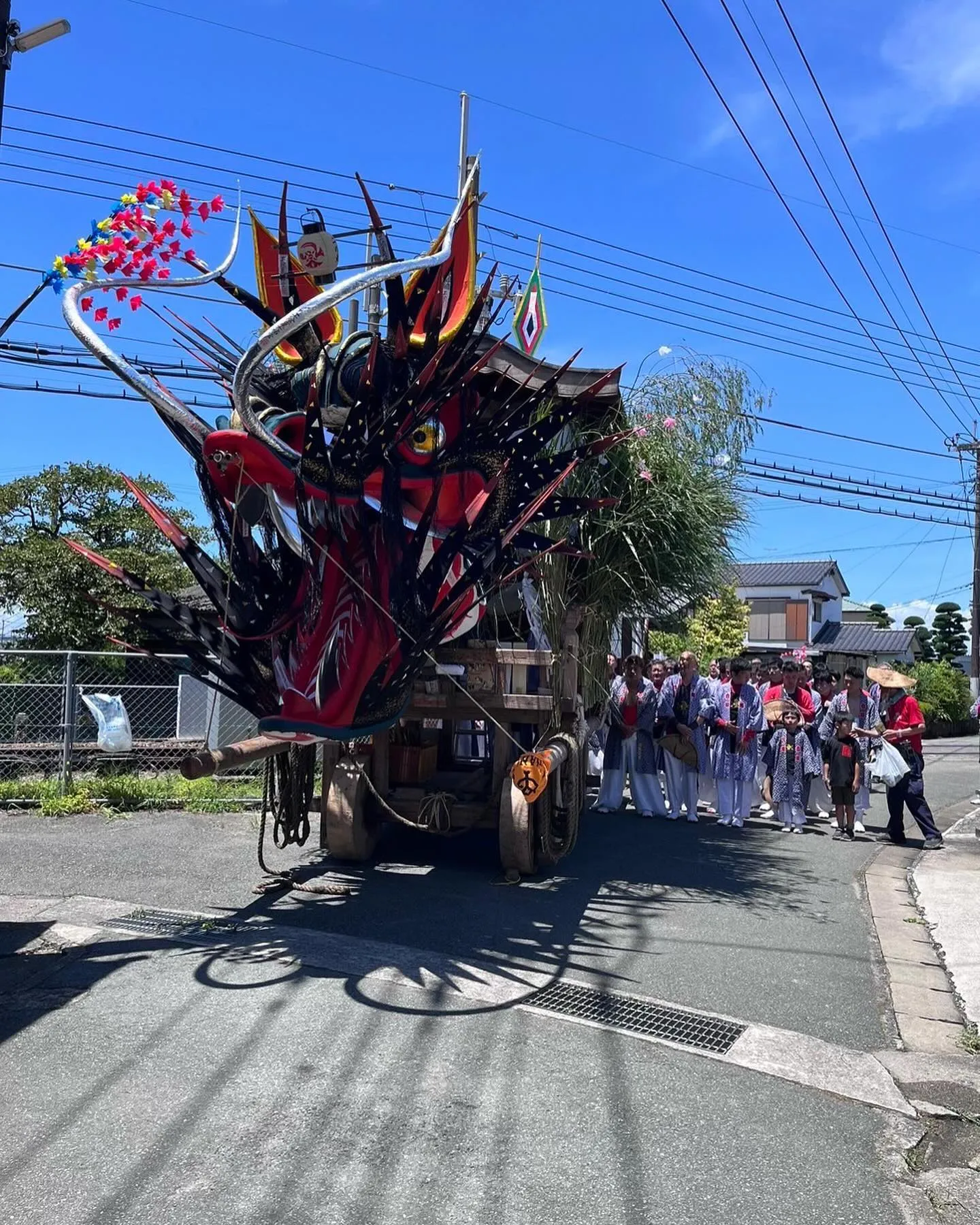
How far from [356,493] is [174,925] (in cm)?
295

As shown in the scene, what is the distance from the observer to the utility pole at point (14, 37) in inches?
222

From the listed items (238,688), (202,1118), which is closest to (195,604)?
(238,688)

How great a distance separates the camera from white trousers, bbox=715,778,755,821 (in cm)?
1086

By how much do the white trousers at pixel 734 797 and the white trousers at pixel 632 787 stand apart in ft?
→ 2.32

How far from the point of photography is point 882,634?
4512 centimetres

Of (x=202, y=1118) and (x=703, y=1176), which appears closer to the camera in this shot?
(x=703, y=1176)

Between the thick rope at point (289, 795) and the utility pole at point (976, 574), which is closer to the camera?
the thick rope at point (289, 795)

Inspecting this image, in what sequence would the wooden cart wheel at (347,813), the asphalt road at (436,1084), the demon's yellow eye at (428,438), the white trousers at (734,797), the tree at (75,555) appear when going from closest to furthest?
the asphalt road at (436,1084)
the demon's yellow eye at (428,438)
the wooden cart wheel at (347,813)
the white trousers at (734,797)
the tree at (75,555)

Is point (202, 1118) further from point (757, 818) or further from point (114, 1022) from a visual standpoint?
point (757, 818)

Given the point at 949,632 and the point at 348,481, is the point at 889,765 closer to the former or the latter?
the point at 348,481

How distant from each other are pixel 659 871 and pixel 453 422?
4.26 m

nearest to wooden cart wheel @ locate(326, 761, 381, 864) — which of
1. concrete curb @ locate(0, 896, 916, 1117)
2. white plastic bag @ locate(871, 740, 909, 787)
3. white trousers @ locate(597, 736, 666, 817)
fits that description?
concrete curb @ locate(0, 896, 916, 1117)

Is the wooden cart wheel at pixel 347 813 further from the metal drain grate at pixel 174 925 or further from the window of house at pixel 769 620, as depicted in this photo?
the window of house at pixel 769 620

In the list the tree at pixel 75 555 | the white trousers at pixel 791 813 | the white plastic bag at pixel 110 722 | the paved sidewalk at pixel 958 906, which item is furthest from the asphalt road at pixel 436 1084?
the tree at pixel 75 555
